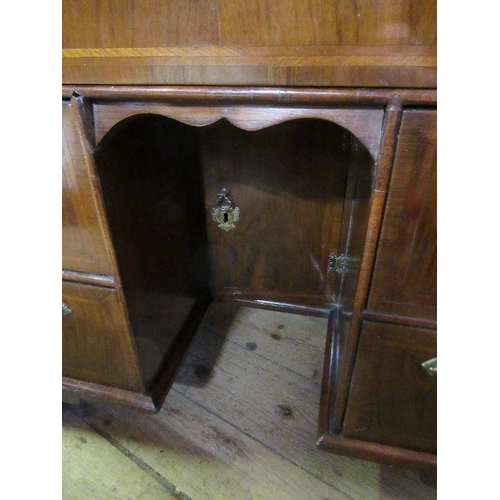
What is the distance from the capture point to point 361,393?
62 cm

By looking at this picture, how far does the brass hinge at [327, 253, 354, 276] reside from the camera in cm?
83

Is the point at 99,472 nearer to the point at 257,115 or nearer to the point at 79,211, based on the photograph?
the point at 79,211

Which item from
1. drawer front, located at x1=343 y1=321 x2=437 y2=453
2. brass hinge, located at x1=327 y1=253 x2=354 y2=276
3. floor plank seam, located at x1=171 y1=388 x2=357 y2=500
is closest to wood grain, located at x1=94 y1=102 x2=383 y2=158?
drawer front, located at x1=343 y1=321 x2=437 y2=453

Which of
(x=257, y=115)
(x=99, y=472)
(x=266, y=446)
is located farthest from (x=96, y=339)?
(x=257, y=115)

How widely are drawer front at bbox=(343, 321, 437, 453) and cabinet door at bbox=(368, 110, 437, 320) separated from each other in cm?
4

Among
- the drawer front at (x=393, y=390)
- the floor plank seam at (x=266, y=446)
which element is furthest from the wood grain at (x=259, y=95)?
the floor plank seam at (x=266, y=446)

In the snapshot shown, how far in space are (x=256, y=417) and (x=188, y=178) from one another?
0.54 meters

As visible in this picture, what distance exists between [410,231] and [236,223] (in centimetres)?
53

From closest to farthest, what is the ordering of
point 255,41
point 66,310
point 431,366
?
point 255,41
point 431,366
point 66,310

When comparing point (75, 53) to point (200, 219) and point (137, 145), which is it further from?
point (200, 219)

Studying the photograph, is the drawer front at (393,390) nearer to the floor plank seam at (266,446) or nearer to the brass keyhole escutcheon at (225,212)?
the floor plank seam at (266,446)

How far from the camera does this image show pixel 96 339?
28.0 inches

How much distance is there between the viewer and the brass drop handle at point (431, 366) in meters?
0.55

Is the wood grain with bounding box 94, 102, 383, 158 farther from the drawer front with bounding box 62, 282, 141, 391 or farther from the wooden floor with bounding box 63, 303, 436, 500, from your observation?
the wooden floor with bounding box 63, 303, 436, 500
